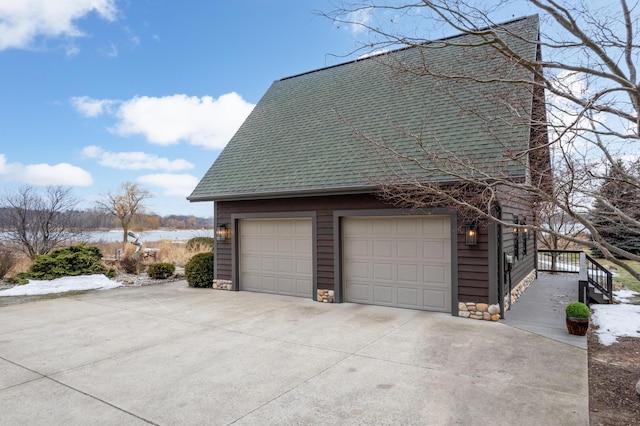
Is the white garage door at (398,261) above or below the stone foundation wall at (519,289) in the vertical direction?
above

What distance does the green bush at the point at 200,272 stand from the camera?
11.0m

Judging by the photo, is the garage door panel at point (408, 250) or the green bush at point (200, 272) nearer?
the garage door panel at point (408, 250)

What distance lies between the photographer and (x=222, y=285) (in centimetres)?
1053

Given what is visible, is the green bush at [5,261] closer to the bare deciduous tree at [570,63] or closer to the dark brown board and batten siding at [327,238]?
the dark brown board and batten siding at [327,238]

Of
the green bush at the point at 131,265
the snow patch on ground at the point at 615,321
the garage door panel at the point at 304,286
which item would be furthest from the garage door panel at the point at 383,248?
the green bush at the point at 131,265

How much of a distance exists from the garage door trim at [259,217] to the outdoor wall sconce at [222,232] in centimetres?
22

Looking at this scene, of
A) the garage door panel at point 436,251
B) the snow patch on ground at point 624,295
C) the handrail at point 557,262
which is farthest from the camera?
the handrail at point 557,262

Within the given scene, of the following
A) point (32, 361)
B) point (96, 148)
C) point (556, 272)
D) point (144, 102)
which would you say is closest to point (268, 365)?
point (32, 361)

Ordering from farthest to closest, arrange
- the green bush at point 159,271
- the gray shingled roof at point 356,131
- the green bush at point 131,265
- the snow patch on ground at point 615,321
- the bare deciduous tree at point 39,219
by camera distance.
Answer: the bare deciduous tree at point 39,219
the green bush at point 131,265
the green bush at point 159,271
the gray shingled roof at point 356,131
the snow patch on ground at point 615,321

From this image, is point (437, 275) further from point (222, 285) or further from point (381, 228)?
point (222, 285)

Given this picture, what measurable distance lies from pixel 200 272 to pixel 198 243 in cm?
787

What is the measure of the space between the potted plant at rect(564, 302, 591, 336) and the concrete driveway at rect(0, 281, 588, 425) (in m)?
0.59

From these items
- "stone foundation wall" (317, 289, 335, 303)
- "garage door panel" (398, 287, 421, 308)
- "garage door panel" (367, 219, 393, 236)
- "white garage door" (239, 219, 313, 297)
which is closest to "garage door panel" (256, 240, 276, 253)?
"white garage door" (239, 219, 313, 297)

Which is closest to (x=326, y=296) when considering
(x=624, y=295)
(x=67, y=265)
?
(x=624, y=295)
